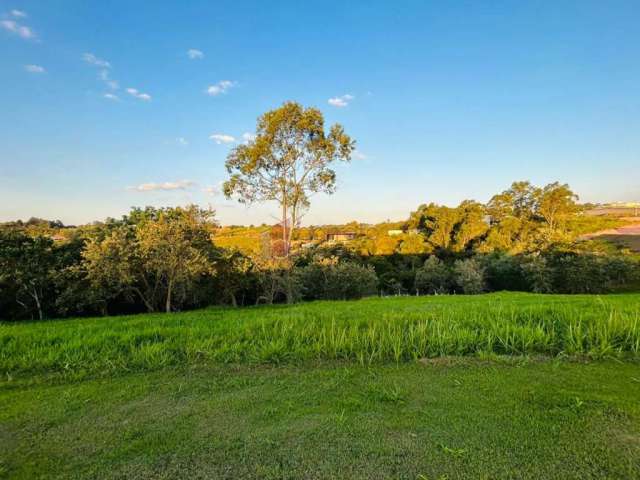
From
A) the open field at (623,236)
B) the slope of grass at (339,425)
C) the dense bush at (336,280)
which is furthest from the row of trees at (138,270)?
the open field at (623,236)

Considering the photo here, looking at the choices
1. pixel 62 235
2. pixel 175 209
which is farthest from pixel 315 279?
pixel 62 235

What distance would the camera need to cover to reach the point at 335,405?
8.89 feet

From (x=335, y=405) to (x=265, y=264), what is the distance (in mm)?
13839

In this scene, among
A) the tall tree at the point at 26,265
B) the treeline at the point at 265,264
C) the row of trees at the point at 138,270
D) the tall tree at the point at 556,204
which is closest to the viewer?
the row of trees at the point at 138,270

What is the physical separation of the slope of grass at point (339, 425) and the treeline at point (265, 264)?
1171cm

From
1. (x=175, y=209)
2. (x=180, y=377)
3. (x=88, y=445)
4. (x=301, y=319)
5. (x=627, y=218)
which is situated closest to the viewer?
(x=88, y=445)

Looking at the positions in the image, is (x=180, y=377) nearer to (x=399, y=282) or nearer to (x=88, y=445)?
(x=88, y=445)

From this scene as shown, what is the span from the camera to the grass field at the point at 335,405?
1.99m

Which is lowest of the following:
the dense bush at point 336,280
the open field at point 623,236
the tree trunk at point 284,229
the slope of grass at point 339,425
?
the dense bush at point 336,280

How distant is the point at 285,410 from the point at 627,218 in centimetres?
7786

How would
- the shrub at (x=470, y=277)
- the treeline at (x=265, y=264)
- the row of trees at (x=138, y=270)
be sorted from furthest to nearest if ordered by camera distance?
the shrub at (x=470, y=277)
the treeline at (x=265, y=264)
the row of trees at (x=138, y=270)

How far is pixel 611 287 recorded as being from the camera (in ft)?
110

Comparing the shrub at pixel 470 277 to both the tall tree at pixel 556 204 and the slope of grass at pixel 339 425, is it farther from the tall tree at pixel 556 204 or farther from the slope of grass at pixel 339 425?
the slope of grass at pixel 339 425

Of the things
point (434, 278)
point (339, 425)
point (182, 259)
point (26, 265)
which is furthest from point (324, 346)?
point (434, 278)
